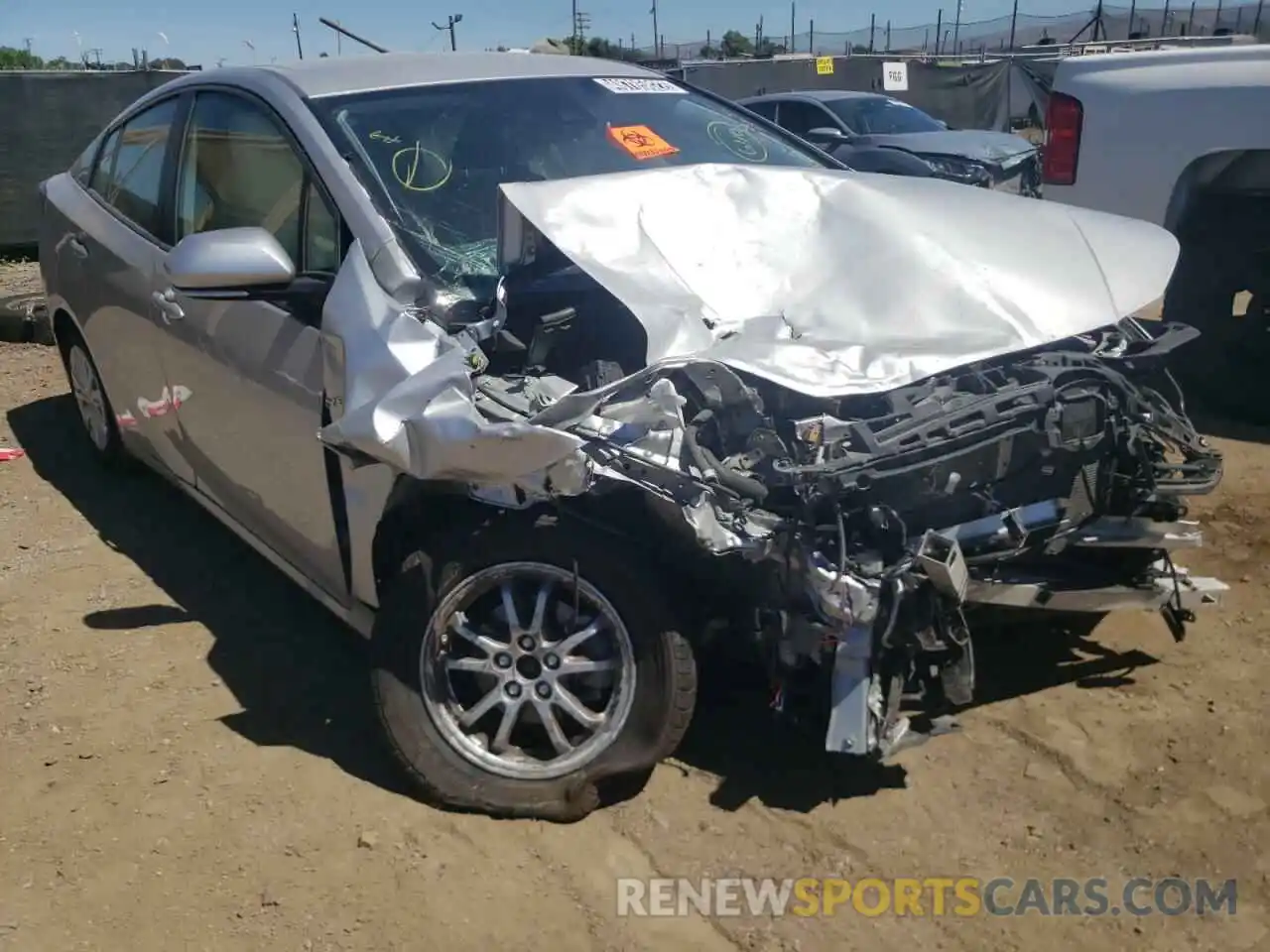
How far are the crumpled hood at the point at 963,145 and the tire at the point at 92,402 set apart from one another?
951cm

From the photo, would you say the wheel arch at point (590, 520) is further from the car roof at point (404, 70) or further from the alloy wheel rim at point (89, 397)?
the alloy wheel rim at point (89, 397)

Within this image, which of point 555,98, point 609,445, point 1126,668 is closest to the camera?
point 609,445

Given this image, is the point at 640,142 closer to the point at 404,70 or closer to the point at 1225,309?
the point at 404,70

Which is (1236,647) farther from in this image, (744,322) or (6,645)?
(6,645)

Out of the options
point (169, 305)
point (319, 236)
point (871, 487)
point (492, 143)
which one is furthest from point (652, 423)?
point (169, 305)

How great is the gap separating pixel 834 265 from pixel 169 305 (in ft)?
7.50

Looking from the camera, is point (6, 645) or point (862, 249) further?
point (6, 645)

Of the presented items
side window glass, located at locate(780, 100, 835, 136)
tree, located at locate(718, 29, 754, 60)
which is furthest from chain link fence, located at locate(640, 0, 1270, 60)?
side window glass, located at locate(780, 100, 835, 136)

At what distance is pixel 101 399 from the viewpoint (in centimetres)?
530

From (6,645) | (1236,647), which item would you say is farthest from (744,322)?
(6,645)

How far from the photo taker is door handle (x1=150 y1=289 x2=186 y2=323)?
395 centimetres

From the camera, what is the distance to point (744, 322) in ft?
9.58

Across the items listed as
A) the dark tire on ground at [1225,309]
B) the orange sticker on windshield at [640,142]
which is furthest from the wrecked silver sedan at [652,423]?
the dark tire on ground at [1225,309]

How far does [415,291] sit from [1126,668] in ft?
7.73
